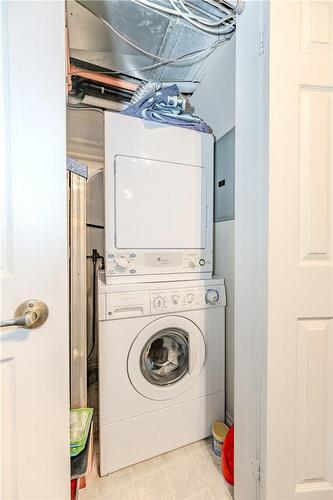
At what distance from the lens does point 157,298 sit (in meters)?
1.29

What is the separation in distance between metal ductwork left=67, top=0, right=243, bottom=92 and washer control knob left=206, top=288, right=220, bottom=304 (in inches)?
55.0

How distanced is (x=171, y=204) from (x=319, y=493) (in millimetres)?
1478

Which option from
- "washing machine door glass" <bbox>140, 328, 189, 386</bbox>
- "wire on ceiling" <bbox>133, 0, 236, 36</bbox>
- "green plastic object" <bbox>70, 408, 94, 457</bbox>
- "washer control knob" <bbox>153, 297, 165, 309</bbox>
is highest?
"wire on ceiling" <bbox>133, 0, 236, 36</bbox>

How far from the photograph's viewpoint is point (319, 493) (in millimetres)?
896

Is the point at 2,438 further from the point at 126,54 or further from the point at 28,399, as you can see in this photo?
the point at 126,54

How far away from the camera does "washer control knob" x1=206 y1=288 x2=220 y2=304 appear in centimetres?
142

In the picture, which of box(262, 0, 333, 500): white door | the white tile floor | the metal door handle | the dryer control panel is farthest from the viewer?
the dryer control panel

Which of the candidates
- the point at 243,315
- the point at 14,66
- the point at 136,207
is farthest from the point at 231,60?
the point at 243,315

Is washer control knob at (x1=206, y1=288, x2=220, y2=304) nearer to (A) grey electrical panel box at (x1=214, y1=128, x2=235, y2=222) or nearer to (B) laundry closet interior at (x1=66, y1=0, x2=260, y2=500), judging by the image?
(B) laundry closet interior at (x1=66, y1=0, x2=260, y2=500)

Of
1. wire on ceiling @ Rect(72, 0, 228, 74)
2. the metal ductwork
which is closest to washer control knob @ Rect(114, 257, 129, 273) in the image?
the metal ductwork

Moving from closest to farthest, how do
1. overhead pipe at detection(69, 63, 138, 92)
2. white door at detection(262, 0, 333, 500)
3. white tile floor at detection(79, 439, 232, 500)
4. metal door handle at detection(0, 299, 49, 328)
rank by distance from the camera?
metal door handle at detection(0, 299, 49, 328) → white door at detection(262, 0, 333, 500) → white tile floor at detection(79, 439, 232, 500) → overhead pipe at detection(69, 63, 138, 92)

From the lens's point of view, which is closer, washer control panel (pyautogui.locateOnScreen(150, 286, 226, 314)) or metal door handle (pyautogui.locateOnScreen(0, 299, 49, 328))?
metal door handle (pyautogui.locateOnScreen(0, 299, 49, 328))

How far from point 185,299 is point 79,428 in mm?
778

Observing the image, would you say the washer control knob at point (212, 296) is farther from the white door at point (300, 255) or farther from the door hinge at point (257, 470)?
the door hinge at point (257, 470)
